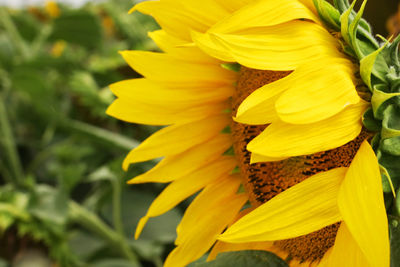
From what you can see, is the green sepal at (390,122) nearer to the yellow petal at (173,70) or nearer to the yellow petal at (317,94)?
the yellow petal at (317,94)

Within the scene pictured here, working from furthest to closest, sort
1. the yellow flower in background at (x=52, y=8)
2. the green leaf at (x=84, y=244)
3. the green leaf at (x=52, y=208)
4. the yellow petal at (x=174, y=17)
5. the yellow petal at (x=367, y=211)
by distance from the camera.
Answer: the yellow flower in background at (x=52, y=8)
the green leaf at (x=84, y=244)
the green leaf at (x=52, y=208)
the yellow petal at (x=174, y=17)
the yellow petal at (x=367, y=211)

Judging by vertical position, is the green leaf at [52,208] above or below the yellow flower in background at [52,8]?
below

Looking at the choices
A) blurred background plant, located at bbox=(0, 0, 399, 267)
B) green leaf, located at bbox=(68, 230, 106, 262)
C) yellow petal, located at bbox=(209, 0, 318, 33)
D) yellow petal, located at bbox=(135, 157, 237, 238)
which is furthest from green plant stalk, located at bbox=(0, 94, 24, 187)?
yellow petal, located at bbox=(209, 0, 318, 33)

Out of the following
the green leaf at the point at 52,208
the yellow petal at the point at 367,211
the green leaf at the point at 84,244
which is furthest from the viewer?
the green leaf at the point at 84,244

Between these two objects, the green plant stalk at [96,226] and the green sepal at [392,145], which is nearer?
the green sepal at [392,145]

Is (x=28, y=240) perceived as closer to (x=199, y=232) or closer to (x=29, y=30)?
(x=199, y=232)

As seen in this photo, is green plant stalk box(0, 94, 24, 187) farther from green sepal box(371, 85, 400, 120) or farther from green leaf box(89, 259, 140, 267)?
green sepal box(371, 85, 400, 120)

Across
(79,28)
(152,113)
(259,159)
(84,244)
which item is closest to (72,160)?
(84,244)

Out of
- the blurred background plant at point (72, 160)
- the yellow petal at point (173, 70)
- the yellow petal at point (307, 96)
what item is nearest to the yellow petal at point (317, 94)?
the yellow petal at point (307, 96)
